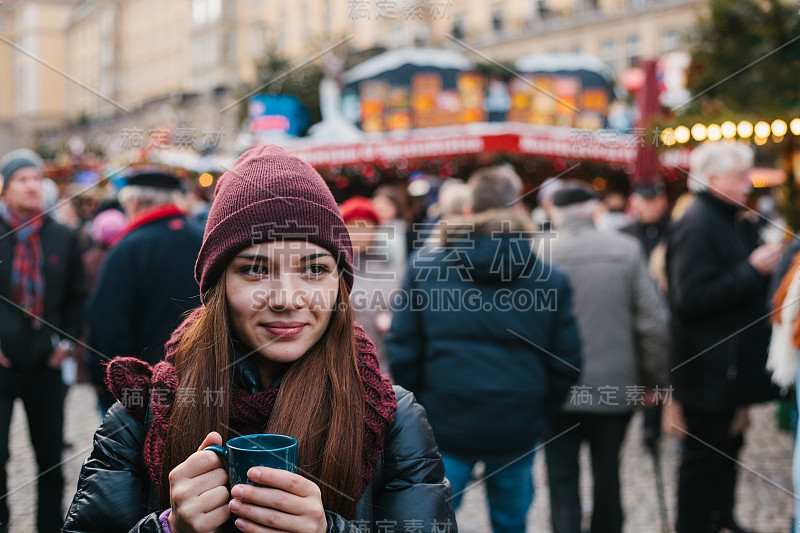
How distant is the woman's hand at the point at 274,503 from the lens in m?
0.97

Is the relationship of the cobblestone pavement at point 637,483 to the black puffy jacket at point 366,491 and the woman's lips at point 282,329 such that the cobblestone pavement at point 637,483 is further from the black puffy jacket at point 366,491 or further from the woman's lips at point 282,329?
the woman's lips at point 282,329

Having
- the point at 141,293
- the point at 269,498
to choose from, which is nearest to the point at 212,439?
the point at 269,498

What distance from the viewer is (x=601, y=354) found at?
3.21 metres

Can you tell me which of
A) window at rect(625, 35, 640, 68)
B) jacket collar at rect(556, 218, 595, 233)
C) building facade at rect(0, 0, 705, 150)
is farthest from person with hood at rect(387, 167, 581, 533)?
window at rect(625, 35, 640, 68)

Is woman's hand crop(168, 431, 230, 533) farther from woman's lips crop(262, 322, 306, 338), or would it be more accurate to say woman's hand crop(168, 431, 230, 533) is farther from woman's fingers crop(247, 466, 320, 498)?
woman's lips crop(262, 322, 306, 338)

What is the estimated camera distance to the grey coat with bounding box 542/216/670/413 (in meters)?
3.20

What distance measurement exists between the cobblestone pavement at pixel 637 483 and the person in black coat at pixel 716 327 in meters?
0.51

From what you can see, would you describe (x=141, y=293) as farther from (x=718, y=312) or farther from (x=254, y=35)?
Answer: (x=254, y=35)

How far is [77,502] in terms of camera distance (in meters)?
1.20

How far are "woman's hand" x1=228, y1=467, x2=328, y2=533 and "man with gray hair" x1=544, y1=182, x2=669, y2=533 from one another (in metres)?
2.25

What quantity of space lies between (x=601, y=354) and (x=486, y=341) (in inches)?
33.8

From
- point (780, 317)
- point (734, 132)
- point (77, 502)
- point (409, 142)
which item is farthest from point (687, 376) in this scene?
point (409, 142)

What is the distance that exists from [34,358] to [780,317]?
125 inches
